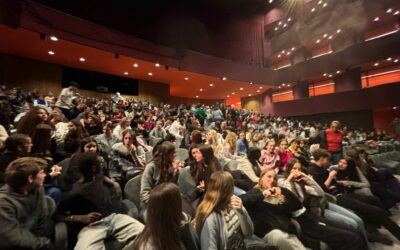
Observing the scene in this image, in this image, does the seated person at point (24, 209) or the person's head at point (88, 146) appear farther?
the person's head at point (88, 146)

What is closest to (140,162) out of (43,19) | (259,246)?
(259,246)

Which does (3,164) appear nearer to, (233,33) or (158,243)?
(158,243)

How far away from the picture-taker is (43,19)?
8.75 meters

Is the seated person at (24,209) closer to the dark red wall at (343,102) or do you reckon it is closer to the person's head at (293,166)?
the person's head at (293,166)

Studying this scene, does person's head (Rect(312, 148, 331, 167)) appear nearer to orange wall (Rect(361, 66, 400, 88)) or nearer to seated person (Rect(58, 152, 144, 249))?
seated person (Rect(58, 152, 144, 249))

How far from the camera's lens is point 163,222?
150cm

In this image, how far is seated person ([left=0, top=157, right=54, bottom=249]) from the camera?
63.2 inches

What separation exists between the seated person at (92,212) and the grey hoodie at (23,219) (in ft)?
0.62

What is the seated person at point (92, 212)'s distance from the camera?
6.64 feet

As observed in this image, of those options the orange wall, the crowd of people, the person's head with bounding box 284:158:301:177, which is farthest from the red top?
the orange wall

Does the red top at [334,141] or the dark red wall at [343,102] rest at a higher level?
the dark red wall at [343,102]

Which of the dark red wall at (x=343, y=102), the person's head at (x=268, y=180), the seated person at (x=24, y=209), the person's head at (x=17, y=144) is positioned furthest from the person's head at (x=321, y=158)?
the dark red wall at (x=343, y=102)

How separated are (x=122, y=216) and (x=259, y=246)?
115 cm

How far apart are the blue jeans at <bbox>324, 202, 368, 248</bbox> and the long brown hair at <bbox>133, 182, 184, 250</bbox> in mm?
2048
